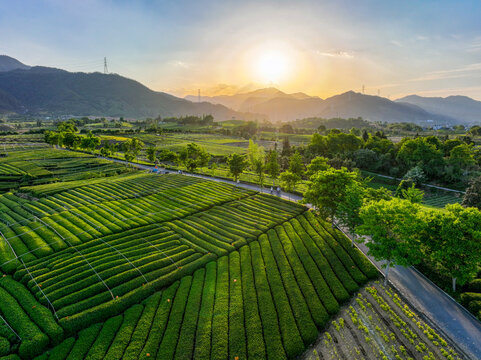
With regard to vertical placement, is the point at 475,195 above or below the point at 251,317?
above

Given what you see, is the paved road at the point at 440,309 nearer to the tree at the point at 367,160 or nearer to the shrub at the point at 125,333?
the shrub at the point at 125,333

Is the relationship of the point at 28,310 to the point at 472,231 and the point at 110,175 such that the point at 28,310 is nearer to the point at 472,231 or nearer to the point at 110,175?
the point at 472,231

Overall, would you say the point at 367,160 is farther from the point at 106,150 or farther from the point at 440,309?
the point at 106,150

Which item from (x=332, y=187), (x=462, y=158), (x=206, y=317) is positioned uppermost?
(x=462, y=158)

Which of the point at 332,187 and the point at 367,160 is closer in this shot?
the point at 332,187

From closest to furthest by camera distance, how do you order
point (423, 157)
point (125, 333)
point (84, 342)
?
point (84, 342) → point (125, 333) → point (423, 157)

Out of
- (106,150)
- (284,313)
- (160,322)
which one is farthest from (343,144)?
(160,322)

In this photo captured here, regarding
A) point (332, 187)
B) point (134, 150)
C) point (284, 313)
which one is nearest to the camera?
point (284, 313)

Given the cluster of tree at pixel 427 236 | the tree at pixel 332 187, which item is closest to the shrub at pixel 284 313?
the cluster of tree at pixel 427 236
